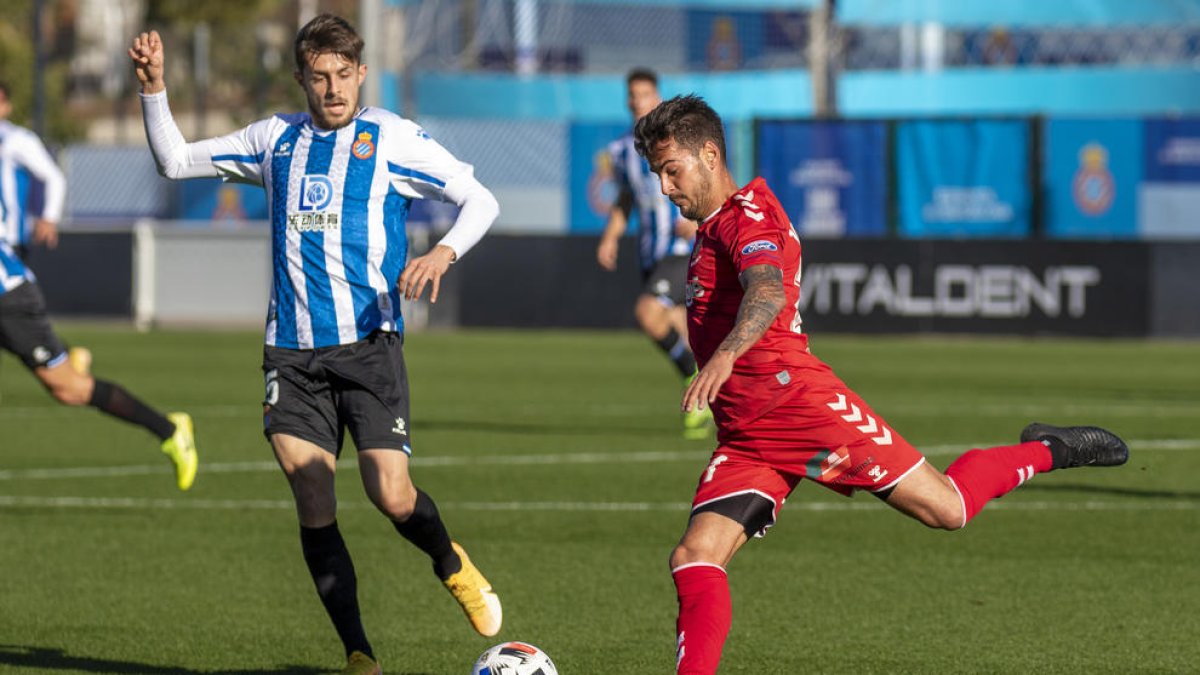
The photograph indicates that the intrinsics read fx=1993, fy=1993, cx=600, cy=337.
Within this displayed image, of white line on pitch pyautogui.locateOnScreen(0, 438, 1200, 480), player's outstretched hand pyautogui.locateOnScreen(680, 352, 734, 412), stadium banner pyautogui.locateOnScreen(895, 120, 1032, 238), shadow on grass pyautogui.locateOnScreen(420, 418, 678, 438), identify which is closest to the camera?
player's outstretched hand pyautogui.locateOnScreen(680, 352, 734, 412)

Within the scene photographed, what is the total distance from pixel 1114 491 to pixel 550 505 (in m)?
3.15

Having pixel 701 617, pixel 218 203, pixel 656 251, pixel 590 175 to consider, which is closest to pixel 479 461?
pixel 656 251

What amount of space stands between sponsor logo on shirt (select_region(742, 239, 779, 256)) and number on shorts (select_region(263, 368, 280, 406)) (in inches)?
69.4

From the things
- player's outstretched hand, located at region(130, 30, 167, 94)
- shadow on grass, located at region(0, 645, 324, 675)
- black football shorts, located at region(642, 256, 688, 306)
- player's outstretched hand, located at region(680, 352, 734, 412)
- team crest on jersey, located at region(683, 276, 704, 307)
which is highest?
player's outstretched hand, located at region(130, 30, 167, 94)

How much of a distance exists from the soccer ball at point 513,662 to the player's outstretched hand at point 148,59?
2.22 meters

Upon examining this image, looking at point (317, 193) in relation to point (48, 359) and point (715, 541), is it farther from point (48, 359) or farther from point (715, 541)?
point (48, 359)

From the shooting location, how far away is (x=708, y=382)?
17.2ft

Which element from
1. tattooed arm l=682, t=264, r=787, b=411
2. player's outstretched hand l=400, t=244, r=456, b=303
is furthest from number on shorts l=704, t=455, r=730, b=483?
player's outstretched hand l=400, t=244, r=456, b=303

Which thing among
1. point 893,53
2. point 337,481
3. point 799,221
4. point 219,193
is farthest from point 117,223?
point 337,481

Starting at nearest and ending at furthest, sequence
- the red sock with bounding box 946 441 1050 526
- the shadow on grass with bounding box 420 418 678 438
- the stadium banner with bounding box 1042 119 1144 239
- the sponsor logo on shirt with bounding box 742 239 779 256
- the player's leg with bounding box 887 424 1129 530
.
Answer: the sponsor logo on shirt with bounding box 742 239 779 256 < the player's leg with bounding box 887 424 1129 530 < the red sock with bounding box 946 441 1050 526 < the shadow on grass with bounding box 420 418 678 438 < the stadium banner with bounding box 1042 119 1144 239

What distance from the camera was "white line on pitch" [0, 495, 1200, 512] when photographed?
1048 cm

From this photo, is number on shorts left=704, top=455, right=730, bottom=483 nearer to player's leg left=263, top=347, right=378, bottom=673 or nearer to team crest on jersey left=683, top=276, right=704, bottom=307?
team crest on jersey left=683, top=276, right=704, bottom=307

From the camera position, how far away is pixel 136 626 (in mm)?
7512

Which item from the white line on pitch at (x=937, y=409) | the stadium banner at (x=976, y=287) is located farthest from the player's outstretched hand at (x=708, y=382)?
the stadium banner at (x=976, y=287)
